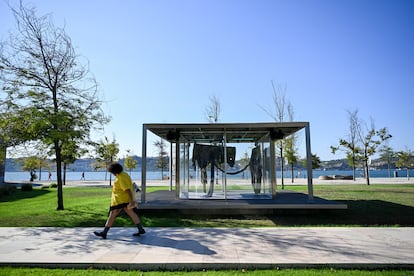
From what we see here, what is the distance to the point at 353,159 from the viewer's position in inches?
978

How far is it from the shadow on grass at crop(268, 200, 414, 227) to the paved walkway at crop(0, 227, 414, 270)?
3.55 ft

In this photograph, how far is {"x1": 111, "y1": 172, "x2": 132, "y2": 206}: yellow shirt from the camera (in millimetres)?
6355

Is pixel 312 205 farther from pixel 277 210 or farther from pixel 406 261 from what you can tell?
pixel 406 261

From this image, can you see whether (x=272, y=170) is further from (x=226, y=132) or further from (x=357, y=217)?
(x=357, y=217)

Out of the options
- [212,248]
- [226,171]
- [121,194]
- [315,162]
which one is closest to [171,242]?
[212,248]

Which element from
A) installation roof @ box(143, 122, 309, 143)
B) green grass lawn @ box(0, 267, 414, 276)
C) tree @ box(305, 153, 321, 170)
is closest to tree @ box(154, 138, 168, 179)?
tree @ box(305, 153, 321, 170)

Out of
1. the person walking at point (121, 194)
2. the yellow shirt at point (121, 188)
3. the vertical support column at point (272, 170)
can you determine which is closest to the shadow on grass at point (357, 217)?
the vertical support column at point (272, 170)

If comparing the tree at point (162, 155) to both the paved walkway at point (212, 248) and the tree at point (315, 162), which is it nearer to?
the tree at point (315, 162)

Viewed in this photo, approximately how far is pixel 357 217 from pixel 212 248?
6.26 metres

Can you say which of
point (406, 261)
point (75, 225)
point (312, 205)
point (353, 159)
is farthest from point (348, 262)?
point (353, 159)

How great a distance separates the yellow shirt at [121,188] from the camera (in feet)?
20.9

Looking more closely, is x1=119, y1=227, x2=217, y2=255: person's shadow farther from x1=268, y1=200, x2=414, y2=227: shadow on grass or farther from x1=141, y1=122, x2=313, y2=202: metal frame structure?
x1=141, y1=122, x2=313, y2=202: metal frame structure

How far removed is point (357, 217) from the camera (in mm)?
9328

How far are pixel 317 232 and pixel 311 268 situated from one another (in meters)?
2.74
